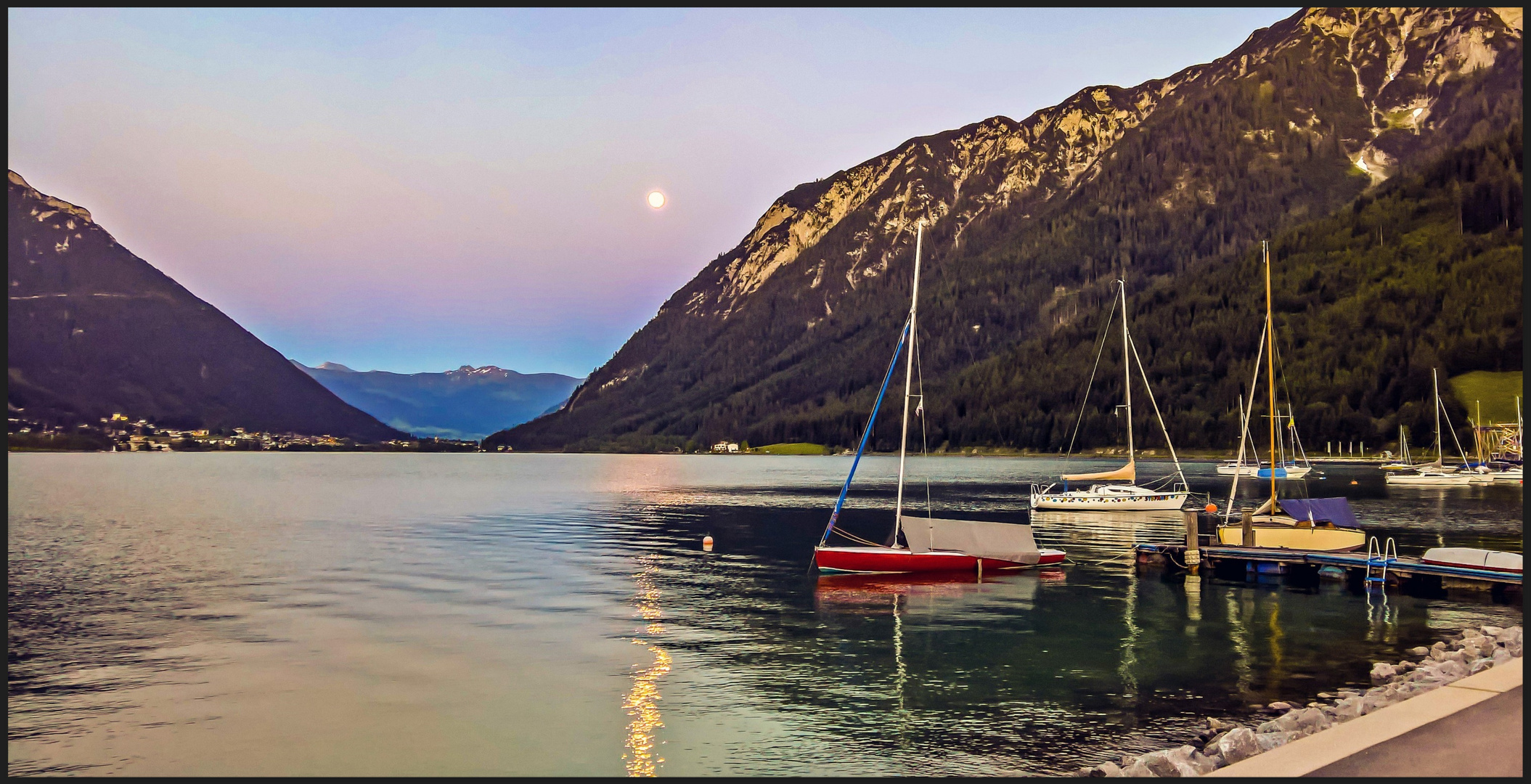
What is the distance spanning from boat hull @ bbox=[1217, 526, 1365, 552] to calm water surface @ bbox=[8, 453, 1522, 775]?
5143 mm

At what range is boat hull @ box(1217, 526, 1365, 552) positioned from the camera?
52031 millimetres

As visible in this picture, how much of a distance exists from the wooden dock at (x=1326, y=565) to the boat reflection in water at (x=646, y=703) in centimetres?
2898

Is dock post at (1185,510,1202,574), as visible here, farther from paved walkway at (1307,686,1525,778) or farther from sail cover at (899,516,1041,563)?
paved walkway at (1307,686,1525,778)

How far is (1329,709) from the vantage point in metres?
22.8

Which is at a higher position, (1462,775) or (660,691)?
(1462,775)

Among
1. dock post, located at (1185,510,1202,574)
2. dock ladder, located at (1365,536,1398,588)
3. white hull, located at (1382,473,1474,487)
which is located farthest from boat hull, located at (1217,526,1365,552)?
white hull, located at (1382,473,1474,487)

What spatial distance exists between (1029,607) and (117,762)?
1312 inches

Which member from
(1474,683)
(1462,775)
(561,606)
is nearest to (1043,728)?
(1474,683)

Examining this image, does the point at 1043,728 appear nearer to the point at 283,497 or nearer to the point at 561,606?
the point at 561,606

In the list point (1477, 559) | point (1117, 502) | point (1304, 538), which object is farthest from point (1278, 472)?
point (1477, 559)

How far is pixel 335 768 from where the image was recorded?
853 inches

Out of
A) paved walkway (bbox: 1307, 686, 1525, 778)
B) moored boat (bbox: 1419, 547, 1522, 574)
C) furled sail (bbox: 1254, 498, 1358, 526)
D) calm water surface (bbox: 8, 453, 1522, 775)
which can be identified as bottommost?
calm water surface (bbox: 8, 453, 1522, 775)

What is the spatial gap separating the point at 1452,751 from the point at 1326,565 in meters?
40.2

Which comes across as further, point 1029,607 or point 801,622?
point 1029,607
